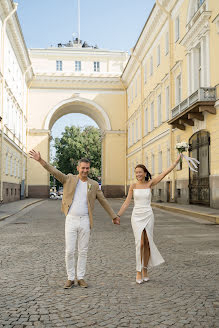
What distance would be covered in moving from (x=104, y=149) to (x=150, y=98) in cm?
1382

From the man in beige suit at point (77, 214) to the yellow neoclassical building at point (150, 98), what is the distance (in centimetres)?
1358

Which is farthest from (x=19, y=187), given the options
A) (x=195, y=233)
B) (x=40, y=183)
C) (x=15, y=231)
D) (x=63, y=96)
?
(x=195, y=233)

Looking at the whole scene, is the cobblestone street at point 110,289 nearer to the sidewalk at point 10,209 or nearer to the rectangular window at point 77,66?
the sidewalk at point 10,209

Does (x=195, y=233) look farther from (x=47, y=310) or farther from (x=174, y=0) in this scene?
(x=174, y=0)

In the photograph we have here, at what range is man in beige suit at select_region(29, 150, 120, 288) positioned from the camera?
16.6 feet

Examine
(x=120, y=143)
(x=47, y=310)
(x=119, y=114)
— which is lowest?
(x=47, y=310)

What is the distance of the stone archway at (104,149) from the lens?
4272 centimetres

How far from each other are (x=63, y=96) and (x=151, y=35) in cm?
1521

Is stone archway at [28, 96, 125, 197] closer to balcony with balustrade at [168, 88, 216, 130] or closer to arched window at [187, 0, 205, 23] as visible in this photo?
balcony with balustrade at [168, 88, 216, 130]

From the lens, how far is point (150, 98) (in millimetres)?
32719

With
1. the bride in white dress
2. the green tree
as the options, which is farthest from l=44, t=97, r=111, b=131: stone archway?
the bride in white dress

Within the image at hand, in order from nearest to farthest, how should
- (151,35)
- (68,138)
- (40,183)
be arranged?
(151,35) < (40,183) < (68,138)

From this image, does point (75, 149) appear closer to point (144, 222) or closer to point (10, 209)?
point (10, 209)

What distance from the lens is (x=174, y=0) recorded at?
25031 mm
